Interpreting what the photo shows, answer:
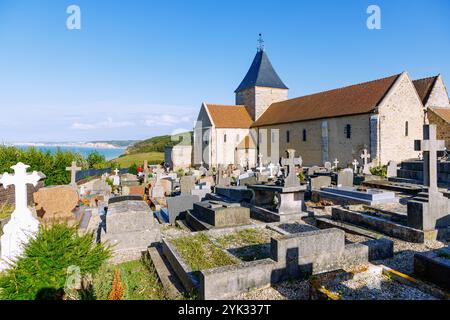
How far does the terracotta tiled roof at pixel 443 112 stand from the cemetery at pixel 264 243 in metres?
13.7

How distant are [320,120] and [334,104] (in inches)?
62.9

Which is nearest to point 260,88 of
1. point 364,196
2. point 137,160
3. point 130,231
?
point 137,160

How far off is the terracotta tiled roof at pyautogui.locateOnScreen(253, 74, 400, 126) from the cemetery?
11616 millimetres

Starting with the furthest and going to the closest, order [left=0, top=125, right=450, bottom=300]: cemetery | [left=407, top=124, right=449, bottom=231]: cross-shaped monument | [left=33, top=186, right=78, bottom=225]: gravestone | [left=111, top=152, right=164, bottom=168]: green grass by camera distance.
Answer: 1. [left=111, top=152, right=164, bottom=168]: green grass
2. [left=33, top=186, right=78, bottom=225]: gravestone
3. [left=407, top=124, right=449, bottom=231]: cross-shaped monument
4. [left=0, top=125, right=450, bottom=300]: cemetery

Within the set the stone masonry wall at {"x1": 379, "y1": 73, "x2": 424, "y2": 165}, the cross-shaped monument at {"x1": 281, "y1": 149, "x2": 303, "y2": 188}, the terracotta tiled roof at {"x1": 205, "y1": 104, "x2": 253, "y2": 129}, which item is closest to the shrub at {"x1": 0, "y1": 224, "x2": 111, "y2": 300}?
the cross-shaped monument at {"x1": 281, "y1": 149, "x2": 303, "y2": 188}

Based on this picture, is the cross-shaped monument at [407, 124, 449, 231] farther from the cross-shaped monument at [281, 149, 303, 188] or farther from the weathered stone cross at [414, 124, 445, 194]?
the cross-shaped monument at [281, 149, 303, 188]

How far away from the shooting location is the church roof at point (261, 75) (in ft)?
110

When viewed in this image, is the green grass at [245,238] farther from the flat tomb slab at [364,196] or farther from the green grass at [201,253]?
the flat tomb slab at [364,196]

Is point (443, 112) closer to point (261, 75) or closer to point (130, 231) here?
point (261, 75)

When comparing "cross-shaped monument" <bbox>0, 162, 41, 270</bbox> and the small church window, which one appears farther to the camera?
the small church window

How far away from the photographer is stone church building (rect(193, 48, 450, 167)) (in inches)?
778

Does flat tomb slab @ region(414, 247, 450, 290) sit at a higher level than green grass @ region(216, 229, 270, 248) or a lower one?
higher
